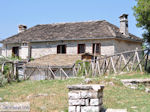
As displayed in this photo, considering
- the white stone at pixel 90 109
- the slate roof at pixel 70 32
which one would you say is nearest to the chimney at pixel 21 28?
the slate roof at pixel 70 32

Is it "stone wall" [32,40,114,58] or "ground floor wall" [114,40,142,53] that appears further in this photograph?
"ground floor wall" [114,40,142,53]

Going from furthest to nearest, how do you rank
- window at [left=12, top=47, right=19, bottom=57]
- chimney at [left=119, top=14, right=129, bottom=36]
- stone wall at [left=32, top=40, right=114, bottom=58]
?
window at [left=12, top=47, right=19, bottom=57] → chimney at [left=119, top=14, right=129, bottom=36] → stone wall at [left=32, top=40, right=114, bottom=58]

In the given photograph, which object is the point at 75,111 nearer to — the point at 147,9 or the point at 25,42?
the point at 147,9

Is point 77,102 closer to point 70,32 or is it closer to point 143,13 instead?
point 143,13

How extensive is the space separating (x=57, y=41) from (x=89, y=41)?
3.84 meters

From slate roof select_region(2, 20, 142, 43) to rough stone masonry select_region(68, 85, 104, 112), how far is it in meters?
19.3

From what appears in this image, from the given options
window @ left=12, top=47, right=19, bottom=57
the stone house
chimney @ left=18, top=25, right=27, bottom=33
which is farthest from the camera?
chimney @ left=18, top=25, right=27, bottom=33

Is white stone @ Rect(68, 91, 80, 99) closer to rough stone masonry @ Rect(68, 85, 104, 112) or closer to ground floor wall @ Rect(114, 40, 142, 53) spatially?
rough stone masonry @ Rect(68, 85, 104, 112)

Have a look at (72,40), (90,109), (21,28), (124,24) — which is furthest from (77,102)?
(21,28)

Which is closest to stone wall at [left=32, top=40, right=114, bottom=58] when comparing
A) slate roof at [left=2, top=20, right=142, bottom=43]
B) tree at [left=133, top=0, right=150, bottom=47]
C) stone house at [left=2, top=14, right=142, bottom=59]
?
stone house at [left=2, top=14, right=142, bottom=59]

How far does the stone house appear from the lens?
27703 mm

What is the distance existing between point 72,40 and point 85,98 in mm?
21281

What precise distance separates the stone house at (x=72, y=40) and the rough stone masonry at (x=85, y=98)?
63.1ft

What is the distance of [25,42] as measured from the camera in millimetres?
30953
